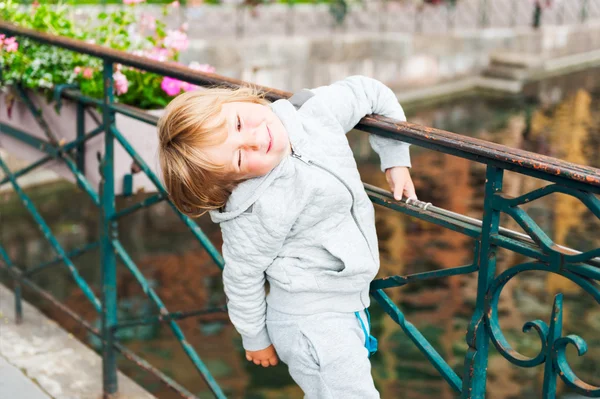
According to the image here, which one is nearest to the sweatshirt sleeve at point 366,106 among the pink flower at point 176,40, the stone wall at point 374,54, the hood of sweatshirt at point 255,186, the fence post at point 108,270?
the hood of sweatshirt at point 255,186

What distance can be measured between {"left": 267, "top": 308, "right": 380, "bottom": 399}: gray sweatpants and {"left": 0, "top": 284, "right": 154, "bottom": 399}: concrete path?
1130 millimetres

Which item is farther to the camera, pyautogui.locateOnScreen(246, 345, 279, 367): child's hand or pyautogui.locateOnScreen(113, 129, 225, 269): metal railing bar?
pyautogui.locateOnScreen(113, 129, 225, 269): metal railing bar

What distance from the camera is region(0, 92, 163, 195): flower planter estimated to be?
2.79 metres

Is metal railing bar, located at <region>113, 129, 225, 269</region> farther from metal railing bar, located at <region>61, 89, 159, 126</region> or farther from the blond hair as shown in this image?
the blond hair

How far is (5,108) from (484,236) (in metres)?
2.34

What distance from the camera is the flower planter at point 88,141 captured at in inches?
110

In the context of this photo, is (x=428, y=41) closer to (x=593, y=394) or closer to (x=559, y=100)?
(x=559, y=100)

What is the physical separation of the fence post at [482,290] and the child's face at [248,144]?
Answer: 0.44 metres

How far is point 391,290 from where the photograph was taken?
5355mm

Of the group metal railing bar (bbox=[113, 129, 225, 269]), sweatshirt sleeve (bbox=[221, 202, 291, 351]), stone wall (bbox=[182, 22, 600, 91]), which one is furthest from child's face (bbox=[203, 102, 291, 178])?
stone wall (bbox=[182, 22, 600, 91])

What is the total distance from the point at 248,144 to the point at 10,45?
1.89 metres

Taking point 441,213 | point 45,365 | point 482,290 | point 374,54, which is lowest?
point 45,365

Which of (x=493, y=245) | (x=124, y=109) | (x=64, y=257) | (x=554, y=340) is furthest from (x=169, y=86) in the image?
(x=554, y=340)

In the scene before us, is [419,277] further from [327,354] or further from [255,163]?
[255,163]
